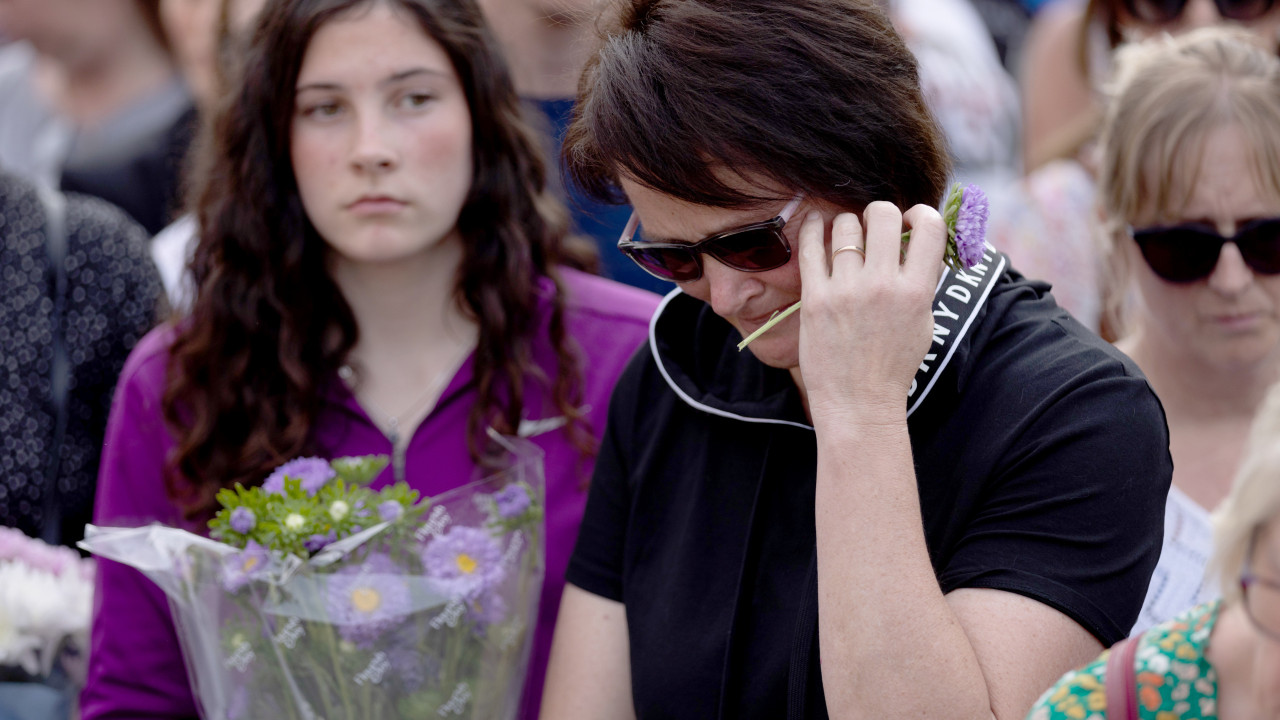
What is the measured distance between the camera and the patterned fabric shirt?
316cm

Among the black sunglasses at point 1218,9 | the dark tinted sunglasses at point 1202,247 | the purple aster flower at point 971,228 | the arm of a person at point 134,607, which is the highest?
the purple aster flower at point 971,228

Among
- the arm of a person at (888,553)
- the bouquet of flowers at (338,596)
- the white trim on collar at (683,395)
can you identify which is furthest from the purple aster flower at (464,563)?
the arm of a person at (888,553)

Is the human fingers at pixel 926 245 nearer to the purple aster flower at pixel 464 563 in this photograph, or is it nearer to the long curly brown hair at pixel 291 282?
the purple aster flower at pixel 464 563

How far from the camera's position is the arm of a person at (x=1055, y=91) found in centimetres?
416

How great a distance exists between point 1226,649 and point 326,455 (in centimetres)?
200

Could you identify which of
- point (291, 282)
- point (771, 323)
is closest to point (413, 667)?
point (771, 323)

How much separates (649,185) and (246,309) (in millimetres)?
1406

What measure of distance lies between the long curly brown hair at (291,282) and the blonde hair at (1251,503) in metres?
1.65

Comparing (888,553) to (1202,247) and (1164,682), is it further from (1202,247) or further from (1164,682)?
(1202,247)

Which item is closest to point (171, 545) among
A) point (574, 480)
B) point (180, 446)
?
point (180, 446)

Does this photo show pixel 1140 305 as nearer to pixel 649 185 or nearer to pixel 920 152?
pixel 920 152

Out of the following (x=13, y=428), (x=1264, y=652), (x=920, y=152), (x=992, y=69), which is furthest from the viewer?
(x=992, y=69)

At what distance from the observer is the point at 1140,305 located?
8.84 feet

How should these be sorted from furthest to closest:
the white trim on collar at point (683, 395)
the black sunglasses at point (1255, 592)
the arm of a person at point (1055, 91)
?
the arm of a person at point (1055, 91), the white trim on collar at point (683, 395), the black sunglasses at point (1255, 592)
